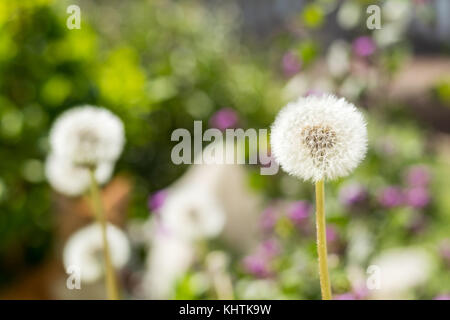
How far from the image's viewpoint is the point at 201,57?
437cm

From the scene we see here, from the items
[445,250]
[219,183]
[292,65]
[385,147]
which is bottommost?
[445,250]

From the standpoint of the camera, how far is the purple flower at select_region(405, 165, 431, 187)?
291 centimetres

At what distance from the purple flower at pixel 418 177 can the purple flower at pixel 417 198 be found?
118 mm

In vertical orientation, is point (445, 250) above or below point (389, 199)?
below

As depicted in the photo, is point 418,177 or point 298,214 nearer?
point 298,214

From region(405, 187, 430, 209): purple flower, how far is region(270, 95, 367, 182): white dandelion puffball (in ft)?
5.79

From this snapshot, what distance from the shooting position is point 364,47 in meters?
2.58

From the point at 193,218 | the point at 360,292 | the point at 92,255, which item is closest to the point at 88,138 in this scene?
the point at 92,255

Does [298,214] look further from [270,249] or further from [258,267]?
[258,267]

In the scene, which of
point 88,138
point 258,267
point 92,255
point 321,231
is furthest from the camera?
point 258,267

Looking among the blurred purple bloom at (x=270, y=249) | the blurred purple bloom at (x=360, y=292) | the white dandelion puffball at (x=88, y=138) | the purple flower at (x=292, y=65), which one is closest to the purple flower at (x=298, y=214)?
the blurred purple bloom at (x=270, y=249)

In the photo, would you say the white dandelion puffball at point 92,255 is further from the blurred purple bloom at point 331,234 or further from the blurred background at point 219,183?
the blurred purple bloom at point 331,234

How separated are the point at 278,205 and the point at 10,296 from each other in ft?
4.10

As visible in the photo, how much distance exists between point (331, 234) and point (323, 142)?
1.27 m
